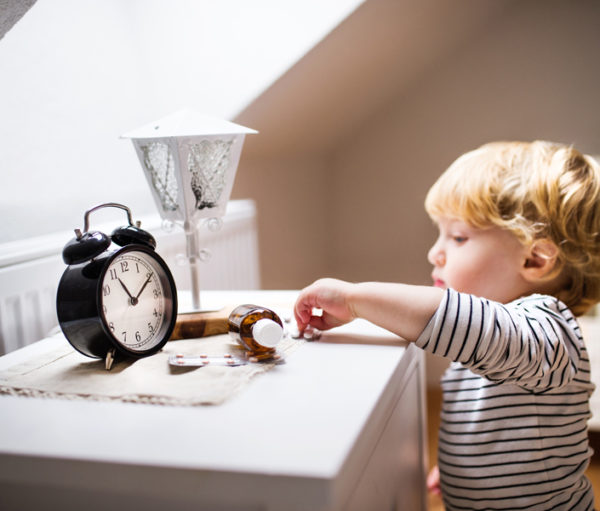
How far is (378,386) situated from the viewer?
62 cm

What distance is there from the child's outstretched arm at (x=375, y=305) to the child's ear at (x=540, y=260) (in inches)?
11.7

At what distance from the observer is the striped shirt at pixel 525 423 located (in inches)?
31.6

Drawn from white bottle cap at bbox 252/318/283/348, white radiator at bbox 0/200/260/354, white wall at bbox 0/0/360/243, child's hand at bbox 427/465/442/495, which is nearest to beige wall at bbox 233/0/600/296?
white wall at bbox 0/0/360/243

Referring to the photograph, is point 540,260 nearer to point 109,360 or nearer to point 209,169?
point 209,169

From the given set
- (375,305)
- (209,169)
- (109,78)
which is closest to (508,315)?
(375,305)

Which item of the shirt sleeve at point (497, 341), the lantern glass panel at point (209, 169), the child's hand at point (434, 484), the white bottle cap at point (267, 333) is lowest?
the child's hand at point (434, 484)

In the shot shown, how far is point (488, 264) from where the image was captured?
3.31ft

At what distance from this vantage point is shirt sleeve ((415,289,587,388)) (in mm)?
736

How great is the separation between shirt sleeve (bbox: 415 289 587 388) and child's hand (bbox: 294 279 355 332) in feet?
0.36

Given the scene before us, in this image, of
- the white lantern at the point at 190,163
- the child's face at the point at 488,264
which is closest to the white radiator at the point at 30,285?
the white lantern at the point at 190,163

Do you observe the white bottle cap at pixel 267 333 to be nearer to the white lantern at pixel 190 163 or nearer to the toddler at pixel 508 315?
the toddler at pixel 508 315

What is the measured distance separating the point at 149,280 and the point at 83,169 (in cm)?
62

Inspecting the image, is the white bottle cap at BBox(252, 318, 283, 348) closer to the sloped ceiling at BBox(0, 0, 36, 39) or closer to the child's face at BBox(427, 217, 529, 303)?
the child's face at BBox(427, 217, 529, 303)

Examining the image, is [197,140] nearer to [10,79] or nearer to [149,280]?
[149,280]
